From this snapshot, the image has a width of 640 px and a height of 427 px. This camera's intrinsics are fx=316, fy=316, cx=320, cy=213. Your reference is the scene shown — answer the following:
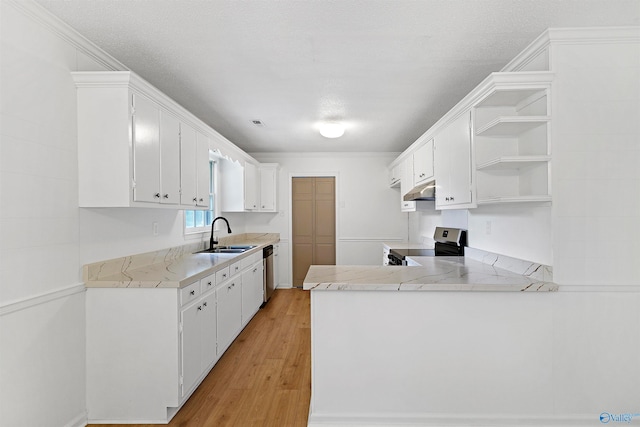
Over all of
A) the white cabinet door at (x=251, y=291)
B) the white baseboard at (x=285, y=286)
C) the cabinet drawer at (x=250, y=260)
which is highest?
the cabinet drawer at (x=250, y=260)

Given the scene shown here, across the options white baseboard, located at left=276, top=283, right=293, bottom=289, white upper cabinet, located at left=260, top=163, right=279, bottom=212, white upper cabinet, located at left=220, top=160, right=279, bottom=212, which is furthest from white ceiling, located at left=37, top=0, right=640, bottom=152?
white baseboard, located at left=276, top=283, right=293, bottom=289

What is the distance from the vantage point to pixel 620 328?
6.29ft

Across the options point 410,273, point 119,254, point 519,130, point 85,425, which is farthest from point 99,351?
point 519,130

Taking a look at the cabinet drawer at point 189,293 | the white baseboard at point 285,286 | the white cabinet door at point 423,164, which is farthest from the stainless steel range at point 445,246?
the white baseboard at point 285,286

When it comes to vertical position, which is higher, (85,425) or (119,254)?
(119,254)

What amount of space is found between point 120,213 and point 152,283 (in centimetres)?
68

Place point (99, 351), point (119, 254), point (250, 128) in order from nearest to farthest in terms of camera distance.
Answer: point (99, 351) < point (119, 254) < point (250, 128)

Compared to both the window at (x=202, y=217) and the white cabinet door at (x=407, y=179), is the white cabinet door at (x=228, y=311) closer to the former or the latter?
the window at (x=202, y=217)

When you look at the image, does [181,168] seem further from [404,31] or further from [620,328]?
[620,328]

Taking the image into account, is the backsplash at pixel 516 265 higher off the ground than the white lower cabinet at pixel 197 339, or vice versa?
the backsplash at pixel 516 265

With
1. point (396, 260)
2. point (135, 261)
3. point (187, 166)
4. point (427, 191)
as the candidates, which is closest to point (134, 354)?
point (135, 261)

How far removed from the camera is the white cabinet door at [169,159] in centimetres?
242

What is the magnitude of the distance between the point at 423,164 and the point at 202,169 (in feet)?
7.88

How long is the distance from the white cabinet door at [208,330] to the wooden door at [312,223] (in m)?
3.04
